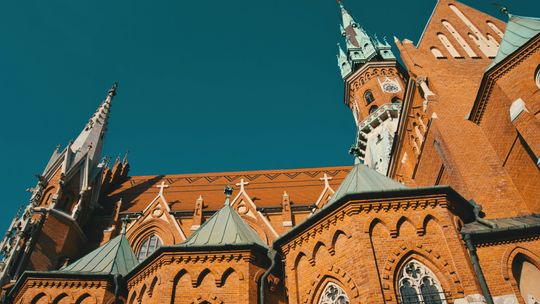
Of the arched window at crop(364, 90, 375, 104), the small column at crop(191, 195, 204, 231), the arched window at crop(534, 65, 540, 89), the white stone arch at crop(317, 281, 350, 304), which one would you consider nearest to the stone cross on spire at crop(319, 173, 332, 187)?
the small column at crop(191, 195, 204, 231)

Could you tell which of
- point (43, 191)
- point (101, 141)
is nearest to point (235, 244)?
point (43, 191)

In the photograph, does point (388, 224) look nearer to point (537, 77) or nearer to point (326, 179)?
point (537, 77)

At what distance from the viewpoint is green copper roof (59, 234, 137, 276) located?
13561mm

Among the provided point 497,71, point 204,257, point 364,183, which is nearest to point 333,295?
point 364,183

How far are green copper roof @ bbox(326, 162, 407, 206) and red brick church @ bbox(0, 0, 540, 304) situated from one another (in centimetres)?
7

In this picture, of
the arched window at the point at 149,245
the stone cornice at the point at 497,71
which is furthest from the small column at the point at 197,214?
the stone cornice at the point at 497,71

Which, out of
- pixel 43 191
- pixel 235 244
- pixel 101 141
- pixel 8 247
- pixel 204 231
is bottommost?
pixel 235 244

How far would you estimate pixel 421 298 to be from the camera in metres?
9.37

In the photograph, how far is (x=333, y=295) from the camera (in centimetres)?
1017

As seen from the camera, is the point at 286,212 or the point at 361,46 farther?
→ the point at 361,46

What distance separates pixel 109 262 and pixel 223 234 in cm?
418

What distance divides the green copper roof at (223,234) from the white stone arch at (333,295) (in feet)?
8.00

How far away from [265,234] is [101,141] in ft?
45.2

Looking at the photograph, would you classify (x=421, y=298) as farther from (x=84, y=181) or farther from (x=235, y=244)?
(x=84, y=181)
